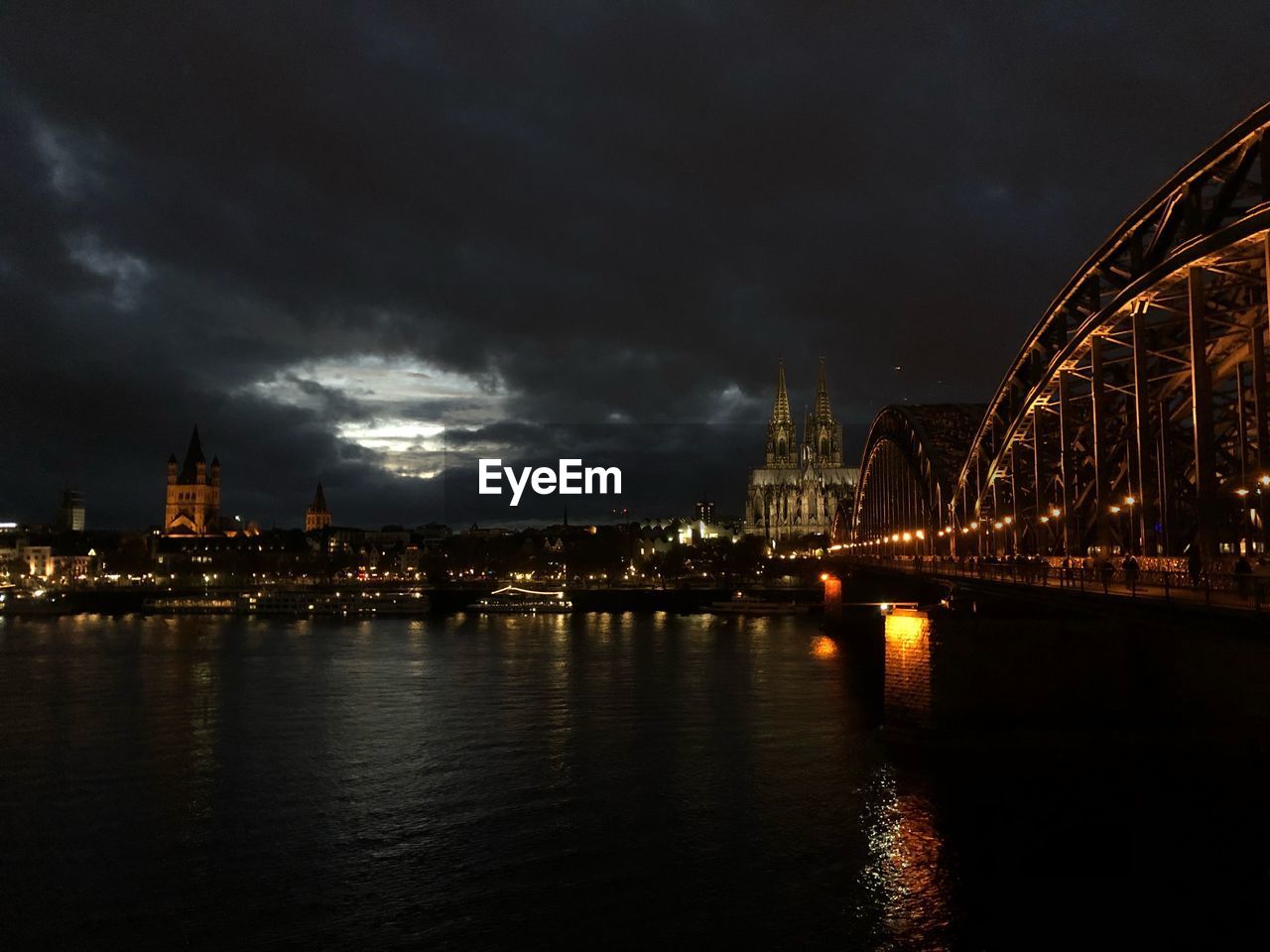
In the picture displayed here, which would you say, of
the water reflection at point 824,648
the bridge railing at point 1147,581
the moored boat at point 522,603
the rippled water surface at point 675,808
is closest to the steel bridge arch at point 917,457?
the water reflection at point 824,648

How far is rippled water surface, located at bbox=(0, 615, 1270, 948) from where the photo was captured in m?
18.6

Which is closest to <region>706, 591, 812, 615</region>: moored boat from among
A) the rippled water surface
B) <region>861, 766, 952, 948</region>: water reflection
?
the rippled water surface

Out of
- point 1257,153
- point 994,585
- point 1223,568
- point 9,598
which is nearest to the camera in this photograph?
point 1223,568

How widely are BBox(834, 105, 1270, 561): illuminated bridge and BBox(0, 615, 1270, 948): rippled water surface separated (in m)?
5.35

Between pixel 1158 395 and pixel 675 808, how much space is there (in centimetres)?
2688

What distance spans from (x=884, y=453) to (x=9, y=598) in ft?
327

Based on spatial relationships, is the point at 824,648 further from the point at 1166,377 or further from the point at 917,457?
the point at 1166,377

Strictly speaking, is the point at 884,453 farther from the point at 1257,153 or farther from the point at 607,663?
the point at 1257,153

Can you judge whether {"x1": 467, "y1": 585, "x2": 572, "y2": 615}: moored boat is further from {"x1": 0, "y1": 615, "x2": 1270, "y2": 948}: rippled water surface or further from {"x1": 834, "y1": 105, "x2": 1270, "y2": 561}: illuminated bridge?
{"x1": 0, "y1": 615, "x2": 1270, "y2": 948}: rippled water surface

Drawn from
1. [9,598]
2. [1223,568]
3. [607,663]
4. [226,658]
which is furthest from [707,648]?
[9,598]

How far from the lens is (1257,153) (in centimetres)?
2691

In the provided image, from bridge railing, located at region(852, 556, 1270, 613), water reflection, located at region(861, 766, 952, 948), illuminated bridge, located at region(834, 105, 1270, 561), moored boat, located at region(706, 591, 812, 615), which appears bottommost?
water reflection, located at region(861, 766, 952, 948)

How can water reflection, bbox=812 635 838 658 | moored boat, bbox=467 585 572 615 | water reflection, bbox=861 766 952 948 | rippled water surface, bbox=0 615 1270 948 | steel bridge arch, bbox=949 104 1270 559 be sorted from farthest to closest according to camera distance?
1. moored boat, bbox=467 585 572 615
2. water reflection, bbox=812 635 838 658
3. steel bridge arch, bbox=949 104 1270 559
4. rippled water surface, bbox=0 615 1270 948
5. water reflection, bbox=861 766 952 948

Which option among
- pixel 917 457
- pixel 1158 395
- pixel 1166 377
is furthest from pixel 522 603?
pixel 1166 377
